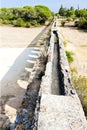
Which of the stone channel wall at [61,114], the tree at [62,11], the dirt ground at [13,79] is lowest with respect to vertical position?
the tree at [62,11]

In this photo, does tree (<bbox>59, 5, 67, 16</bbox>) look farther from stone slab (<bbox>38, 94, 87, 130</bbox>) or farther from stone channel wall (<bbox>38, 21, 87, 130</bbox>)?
stone slab (<bbox>38, 94, 87, 130</bbox>)

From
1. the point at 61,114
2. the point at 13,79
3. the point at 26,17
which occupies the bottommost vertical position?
the point at 13,79

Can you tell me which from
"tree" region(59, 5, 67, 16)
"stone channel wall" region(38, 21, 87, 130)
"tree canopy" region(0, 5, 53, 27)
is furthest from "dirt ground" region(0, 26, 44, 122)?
"tree" region(59, 5, 67, 16)

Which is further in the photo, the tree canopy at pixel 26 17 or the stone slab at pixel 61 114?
the tree canopy at pixel 26 17

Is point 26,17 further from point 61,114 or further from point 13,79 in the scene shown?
point 61,114

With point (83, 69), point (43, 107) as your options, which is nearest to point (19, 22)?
point (83, 69)

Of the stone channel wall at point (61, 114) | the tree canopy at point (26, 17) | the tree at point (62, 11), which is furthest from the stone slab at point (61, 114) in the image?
the tree at point (62, 11)

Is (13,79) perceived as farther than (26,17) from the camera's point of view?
No

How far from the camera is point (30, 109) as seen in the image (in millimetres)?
6191

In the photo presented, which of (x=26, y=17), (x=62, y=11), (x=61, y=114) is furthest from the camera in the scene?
(x=62, y=11)

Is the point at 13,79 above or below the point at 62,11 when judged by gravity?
above

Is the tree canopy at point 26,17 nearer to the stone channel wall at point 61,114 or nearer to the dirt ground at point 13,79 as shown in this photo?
the dirt ground at point 13,79

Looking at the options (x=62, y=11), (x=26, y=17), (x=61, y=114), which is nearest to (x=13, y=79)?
(x=61, y=114)

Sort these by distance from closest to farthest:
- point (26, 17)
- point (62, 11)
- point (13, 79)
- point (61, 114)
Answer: point (61, 114)
point (13, 79)
point (26, 17)
point (62, 11)
